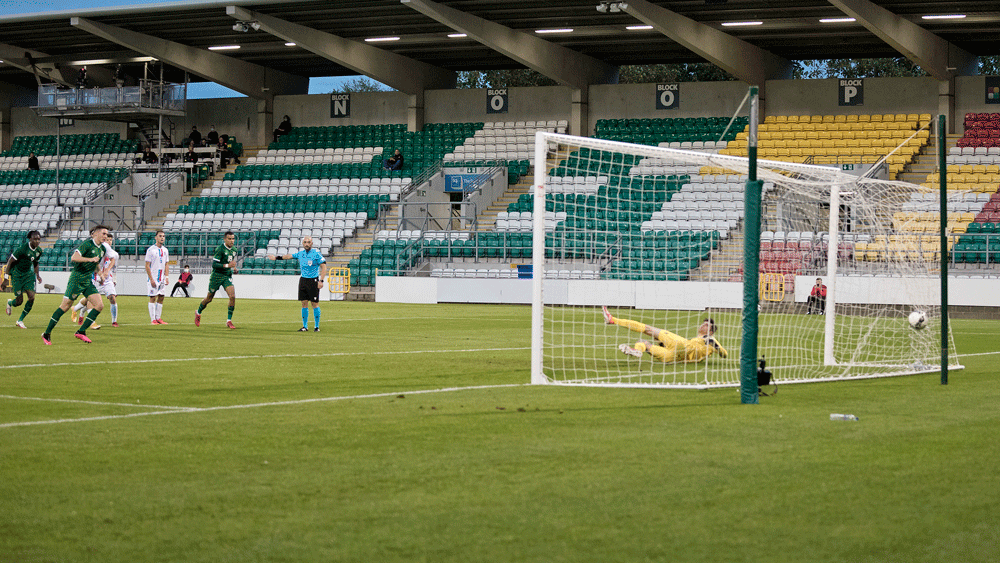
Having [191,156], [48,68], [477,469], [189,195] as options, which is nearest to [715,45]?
[189,195]

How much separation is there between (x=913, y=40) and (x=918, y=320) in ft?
74.1

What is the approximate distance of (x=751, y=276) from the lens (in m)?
9.41

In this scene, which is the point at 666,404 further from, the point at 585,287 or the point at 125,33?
the point at 125,33

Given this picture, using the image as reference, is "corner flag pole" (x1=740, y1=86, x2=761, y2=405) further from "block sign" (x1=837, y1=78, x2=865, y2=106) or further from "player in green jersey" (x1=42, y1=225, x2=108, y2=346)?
"block sign" (x1=837, y1=78, x2=865, y2=106)

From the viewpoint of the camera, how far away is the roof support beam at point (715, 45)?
1326 inches

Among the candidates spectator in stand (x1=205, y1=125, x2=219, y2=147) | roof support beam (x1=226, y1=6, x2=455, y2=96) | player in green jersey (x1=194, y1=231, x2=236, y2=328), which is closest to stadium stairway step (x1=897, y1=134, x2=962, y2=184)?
roof support beam (x1=226, y1=6, x2=455, y2=96)

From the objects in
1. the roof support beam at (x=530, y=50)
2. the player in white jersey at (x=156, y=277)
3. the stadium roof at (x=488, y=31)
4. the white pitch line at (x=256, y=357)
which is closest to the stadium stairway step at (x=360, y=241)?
the stadium roof at (x=488, y=31)

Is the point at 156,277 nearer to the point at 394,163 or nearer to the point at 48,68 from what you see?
the point at 394,163

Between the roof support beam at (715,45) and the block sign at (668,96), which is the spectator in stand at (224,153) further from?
the roof support beam at (715,45)

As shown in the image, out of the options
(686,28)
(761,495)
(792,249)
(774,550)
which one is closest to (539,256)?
(761,495)

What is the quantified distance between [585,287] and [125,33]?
2284cm

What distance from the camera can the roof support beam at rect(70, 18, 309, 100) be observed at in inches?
1576

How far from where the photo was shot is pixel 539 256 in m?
11.0

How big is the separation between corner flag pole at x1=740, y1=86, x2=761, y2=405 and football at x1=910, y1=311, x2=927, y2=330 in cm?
527
